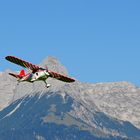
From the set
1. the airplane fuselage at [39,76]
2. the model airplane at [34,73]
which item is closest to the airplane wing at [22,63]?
the model airplane at [34,73]

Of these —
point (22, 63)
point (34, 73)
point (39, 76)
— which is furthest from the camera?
point (22, 63)

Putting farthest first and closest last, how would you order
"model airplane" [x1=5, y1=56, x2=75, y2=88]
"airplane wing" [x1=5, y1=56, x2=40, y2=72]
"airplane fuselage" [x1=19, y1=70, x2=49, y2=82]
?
1. "airplane wing" [x1=5, y1=56, x2=40, y2=72]
2. "model airplane" [x1=5, y1=56, x2=75, y2=88]
3. "airplane fuselage" [x1=19, y1=70, x2=49, y2=82]

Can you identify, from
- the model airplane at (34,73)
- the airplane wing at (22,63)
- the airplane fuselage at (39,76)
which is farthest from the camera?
the airplane wing at (22,63)

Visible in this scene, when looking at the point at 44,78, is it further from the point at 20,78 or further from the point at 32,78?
the point at 20,78

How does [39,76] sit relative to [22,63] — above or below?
below

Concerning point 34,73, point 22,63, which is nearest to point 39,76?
point 34,73

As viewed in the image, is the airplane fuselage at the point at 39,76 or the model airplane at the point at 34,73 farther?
the model airplane at the point at 34,73

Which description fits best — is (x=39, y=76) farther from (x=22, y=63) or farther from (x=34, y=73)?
(x=22, y=63)

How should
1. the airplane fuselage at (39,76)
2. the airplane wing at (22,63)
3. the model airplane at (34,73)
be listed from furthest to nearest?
1. the airplane wing at (22,63)
2. the model airplane at (34,73)
3. the airplane fuselage at (39,76)

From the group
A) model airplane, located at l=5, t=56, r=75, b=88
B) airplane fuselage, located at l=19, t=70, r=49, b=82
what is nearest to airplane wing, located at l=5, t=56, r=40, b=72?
model airplane, located at l=5, t=56, r=75, b=88

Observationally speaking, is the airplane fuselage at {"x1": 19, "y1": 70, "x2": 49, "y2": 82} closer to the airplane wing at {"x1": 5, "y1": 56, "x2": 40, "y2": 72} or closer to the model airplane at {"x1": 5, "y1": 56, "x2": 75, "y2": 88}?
the model airplane at {"x1": 5, "y1": 56, "x2": 75, "y2": 88}

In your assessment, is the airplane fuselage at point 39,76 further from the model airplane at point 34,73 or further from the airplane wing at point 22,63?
the airplane wing at point 22,63

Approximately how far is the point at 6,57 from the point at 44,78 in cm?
1040

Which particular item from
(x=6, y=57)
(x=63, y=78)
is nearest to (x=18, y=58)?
(x=6, y=57)
